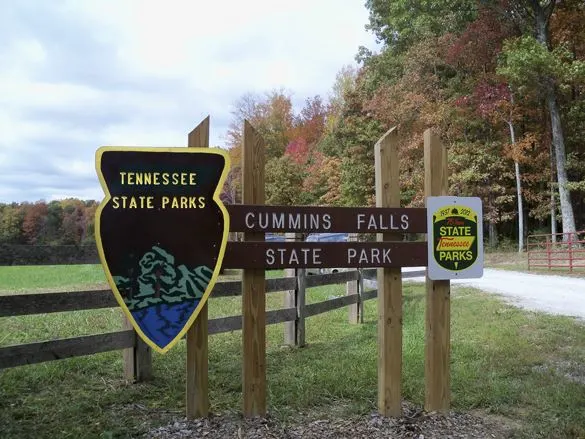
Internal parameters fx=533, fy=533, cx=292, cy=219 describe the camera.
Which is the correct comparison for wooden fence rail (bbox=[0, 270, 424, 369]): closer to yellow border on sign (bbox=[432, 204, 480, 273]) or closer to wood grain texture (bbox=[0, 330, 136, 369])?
wood grain texture (bbox=[0, 330, 136, 369])

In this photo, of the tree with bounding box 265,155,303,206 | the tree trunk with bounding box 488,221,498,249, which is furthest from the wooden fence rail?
the tree with bounding box 265,155,303,206

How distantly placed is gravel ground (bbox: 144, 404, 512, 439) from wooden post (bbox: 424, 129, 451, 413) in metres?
0.16

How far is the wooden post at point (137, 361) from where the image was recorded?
16.0 ft

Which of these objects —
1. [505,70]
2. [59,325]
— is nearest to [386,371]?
[59,325]

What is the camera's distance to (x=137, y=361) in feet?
16.0

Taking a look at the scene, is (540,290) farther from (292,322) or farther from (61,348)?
(61,348)

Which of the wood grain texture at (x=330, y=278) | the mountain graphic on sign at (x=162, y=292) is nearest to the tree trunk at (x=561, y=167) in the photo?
the wood grain texture at (x=330, y=278)

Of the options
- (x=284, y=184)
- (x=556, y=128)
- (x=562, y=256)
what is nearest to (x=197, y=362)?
(x=562, y=256)

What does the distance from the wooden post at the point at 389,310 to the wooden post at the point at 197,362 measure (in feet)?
4.28

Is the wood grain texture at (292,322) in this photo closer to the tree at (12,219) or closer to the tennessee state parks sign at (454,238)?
the tennessee state parks sign at (454,238)

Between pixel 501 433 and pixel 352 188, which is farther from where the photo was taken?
pixel 352 188

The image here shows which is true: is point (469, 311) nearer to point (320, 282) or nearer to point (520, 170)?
point (320, 282)

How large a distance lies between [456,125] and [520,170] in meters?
4.01

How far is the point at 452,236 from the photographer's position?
409 cm
